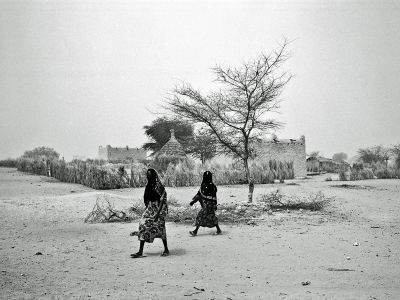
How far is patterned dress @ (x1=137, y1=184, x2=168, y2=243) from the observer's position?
6.84m

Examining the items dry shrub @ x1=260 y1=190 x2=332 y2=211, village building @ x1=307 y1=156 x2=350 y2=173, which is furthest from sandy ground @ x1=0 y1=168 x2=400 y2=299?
village building @ x1=307 y1=156 x2=350 y2=173

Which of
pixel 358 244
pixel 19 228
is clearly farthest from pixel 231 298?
pixel 19 228

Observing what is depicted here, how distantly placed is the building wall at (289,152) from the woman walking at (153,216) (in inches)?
869

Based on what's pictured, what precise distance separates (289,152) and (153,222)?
2325 centimetres

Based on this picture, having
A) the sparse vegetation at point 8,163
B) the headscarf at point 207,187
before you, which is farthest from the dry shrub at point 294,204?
the sparse vegetation at point 8,163

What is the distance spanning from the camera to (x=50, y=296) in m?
4.96

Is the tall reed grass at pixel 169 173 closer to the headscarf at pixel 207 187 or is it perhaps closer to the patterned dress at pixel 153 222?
the headscarf at pixel 207 187

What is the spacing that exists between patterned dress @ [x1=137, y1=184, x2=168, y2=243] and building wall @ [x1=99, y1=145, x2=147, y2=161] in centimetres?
4082

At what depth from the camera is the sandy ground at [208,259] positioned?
512cm

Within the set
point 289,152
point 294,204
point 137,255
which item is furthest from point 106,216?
point 289,152

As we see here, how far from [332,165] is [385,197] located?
25762 millimetres

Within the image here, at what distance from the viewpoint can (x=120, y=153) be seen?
160ft

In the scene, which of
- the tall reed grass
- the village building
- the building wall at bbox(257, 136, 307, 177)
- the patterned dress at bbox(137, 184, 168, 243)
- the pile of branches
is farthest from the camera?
the village building

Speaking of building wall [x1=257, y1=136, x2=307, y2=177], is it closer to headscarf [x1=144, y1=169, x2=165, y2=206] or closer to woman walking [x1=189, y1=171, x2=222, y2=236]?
woman walking [x1=189, y1=171, x2=222, y2=236]
